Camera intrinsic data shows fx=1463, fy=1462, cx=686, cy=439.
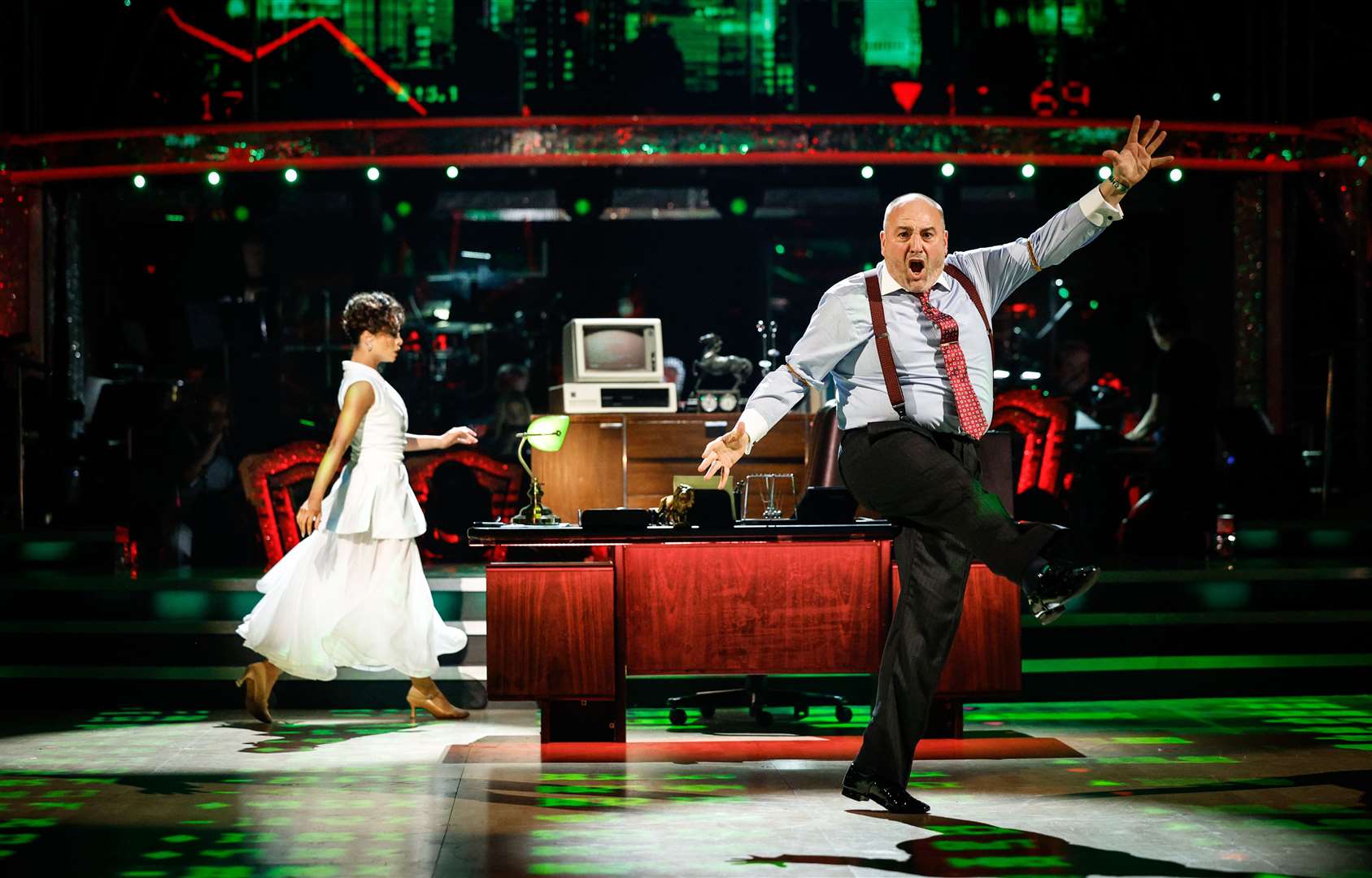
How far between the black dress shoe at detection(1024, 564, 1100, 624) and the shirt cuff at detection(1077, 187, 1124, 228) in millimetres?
986

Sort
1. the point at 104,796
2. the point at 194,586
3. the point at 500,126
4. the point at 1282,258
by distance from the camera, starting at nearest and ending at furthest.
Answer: the point at 104,796, the point at 194,586, the point at 500,126, the point at 1282,258

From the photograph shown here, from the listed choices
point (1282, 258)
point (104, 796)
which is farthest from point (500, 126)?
point (104, 796)

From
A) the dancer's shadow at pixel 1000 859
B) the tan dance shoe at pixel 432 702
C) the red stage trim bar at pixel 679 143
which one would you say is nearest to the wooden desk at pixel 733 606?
the tan dance shoe at pixel 432 702

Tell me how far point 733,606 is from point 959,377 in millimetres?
1631

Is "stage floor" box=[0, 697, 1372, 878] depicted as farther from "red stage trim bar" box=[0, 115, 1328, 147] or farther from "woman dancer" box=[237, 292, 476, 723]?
"red stage trim bar" box=[0, 115, 1328, 147]

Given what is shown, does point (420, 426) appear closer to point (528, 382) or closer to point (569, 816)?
point (528, 382)

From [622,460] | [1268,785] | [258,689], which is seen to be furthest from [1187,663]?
[258,689]

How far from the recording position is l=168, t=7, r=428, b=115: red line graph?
10680 mm

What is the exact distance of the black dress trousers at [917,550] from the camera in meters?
3.79

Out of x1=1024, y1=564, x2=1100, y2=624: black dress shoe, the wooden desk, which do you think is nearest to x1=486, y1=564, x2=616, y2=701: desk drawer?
the wooden desk

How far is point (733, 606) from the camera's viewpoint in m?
5.21

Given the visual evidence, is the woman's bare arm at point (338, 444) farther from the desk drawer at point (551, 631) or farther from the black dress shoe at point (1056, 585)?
the black dress shoe at point (1056, 585)

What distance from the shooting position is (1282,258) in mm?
11367

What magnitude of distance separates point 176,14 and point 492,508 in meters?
4.65
